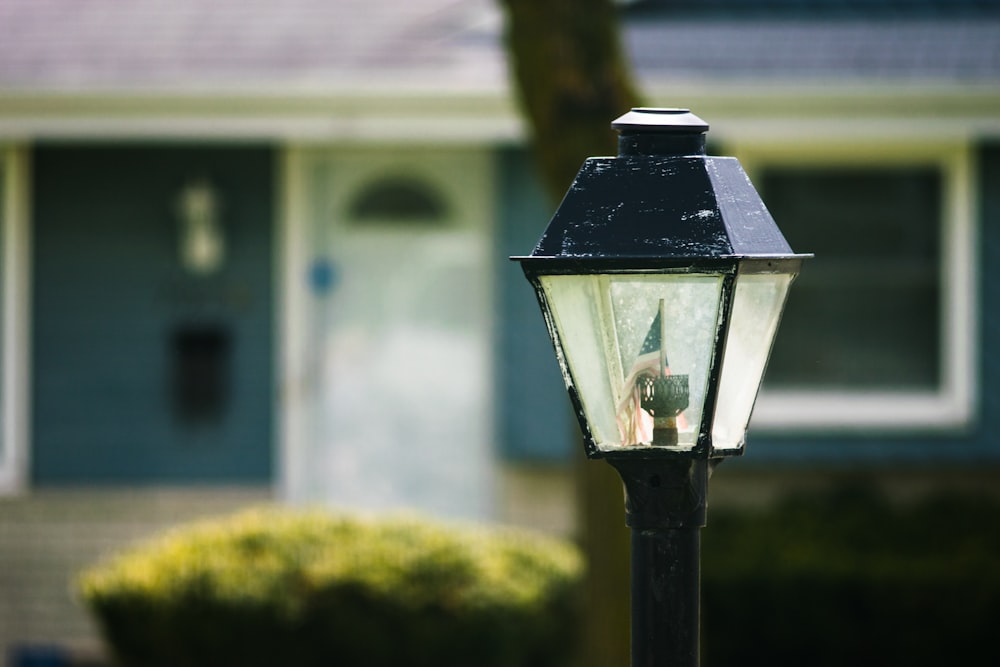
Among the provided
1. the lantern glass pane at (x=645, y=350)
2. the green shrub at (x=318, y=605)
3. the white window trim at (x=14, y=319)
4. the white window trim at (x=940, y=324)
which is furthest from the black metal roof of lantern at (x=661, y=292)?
the white window trim at (x=14, y=319)

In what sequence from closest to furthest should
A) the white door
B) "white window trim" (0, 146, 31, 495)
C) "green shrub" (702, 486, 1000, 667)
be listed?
"green shrub" (702, 486, 1000, 667)
"white window trim" (0, 146, 31, 495)
the white door

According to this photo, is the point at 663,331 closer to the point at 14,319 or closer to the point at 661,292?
the point at 661,292

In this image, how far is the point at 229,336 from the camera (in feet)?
32.1

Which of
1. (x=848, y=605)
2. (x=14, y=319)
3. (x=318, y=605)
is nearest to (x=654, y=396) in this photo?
(x=318, y=605)

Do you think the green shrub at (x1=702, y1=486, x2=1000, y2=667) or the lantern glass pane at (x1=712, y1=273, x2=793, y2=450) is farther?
the green shrub at (x1=702, y1=486, x2=1000, y2=667)

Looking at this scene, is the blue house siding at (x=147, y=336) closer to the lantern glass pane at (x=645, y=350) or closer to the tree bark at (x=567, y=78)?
the tree bark at (x=567, y=78)

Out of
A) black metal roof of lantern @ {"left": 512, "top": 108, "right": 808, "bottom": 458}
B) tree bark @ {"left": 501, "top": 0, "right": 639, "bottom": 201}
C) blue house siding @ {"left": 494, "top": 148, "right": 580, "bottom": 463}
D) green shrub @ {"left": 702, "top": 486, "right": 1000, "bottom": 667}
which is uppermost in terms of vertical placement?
tree bark @ {"left": 501, "top": 0, "right": 639, "bottom": 201}

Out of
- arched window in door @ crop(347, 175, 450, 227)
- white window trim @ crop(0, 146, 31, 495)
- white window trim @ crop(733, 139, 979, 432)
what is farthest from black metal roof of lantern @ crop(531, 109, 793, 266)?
white window trim @ crop(0, 146, 31, 495)

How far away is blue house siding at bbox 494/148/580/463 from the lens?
9.52 metres

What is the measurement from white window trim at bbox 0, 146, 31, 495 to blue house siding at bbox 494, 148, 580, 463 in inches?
116

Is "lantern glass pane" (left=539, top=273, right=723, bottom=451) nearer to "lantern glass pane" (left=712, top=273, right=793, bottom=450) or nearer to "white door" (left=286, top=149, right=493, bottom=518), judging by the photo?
"lantern glass pane" (left=712, top=273, right=793, bottom=450)

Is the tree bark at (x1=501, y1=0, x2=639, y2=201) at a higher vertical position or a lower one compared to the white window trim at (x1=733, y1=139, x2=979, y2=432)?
higher

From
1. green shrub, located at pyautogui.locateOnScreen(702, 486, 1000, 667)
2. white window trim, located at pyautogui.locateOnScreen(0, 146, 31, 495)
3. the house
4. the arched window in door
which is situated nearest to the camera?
green shrub, located at pyautogui.locateOnScreen(702, 486, 1000, 667)

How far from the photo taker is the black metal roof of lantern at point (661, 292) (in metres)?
2.58
